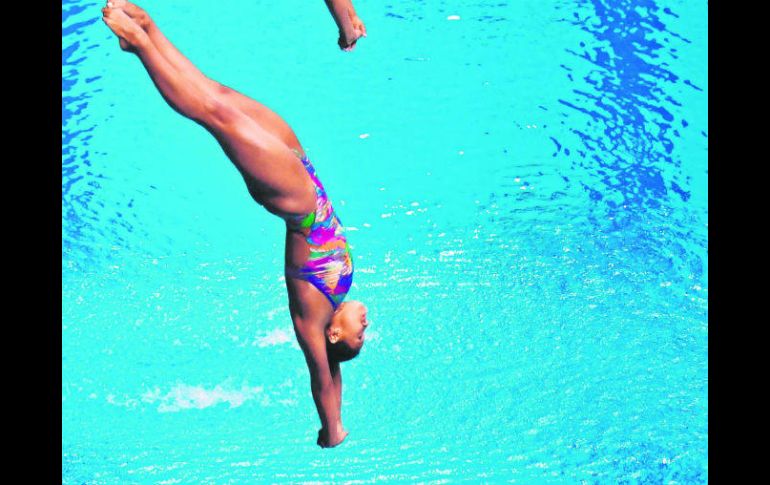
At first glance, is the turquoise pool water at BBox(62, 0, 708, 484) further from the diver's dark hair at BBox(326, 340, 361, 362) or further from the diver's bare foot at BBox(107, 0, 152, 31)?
the diver's bare foot at BBox(107, 0, 152, 31)

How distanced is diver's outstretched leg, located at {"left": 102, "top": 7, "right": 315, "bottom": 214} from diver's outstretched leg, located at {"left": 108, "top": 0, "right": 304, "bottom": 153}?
3 centimetres

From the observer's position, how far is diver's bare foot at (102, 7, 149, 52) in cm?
397

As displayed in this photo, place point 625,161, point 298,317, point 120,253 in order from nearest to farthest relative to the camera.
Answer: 1. point 298,317
2. point 120,253
3. point 625,161

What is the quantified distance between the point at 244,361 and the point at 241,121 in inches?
121

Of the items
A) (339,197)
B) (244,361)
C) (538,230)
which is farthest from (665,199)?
(244,361)

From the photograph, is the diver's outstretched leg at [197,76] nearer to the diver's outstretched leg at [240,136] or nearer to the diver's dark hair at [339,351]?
the diver's outstretched leg at [240,136]

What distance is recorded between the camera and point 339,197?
851 centimetres

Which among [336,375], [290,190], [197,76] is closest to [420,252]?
[336,375]

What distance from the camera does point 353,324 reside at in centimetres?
470

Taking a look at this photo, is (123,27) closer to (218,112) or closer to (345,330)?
(218,112)

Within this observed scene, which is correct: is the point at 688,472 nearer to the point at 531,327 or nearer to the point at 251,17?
the point at 531,327

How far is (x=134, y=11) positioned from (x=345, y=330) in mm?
1602

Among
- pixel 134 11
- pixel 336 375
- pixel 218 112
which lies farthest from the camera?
pixel 336 375

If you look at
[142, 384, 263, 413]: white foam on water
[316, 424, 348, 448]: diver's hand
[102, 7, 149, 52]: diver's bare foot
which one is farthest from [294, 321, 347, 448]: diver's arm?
[142, 384, 263, 413]: white foam on water
